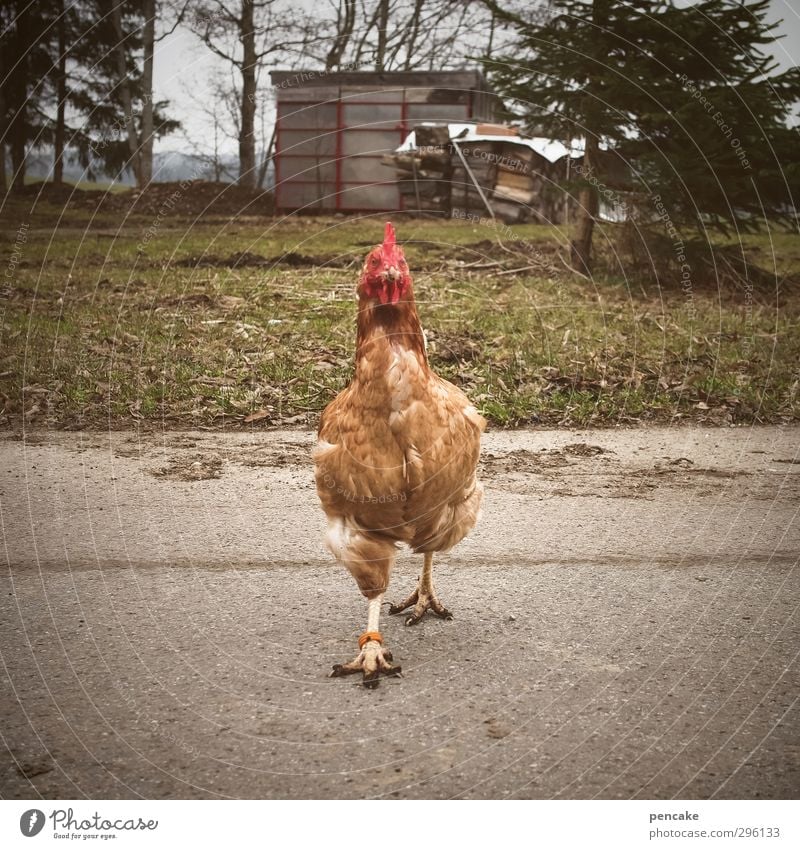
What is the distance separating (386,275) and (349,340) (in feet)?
15.2

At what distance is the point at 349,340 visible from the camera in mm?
7383

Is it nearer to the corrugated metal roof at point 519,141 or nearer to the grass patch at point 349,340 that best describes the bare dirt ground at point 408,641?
the grass patch at point 349,340

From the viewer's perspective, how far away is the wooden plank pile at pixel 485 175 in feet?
45.1

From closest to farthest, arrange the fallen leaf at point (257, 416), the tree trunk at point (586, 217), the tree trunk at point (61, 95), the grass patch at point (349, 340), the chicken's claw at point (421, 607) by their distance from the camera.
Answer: the chicken's claw at point (421, 607) → the fallen leaf at point (257, 416) → the grass patch at point (349, 340) → the tree trunk at point (586, 217) → the tree trunk at point (61, 95)

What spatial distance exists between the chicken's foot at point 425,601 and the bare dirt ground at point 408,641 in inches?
2.1

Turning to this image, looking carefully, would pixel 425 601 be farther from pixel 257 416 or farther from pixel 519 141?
pixel 519 141

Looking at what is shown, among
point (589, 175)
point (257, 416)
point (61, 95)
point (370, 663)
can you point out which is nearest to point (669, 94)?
point (589, 175)

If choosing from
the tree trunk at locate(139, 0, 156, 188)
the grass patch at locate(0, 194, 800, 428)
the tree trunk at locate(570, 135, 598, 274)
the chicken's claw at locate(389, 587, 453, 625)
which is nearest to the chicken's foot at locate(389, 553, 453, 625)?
the chicken's claw at locate(389, 587, 453, 625)

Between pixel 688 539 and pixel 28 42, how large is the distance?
1371 cm

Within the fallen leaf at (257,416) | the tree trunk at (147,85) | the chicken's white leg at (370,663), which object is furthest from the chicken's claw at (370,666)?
the tree trunk at (147,85)

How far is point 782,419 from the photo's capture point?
5.98 m

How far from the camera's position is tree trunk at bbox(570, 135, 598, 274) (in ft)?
29.9

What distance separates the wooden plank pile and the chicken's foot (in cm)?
1068

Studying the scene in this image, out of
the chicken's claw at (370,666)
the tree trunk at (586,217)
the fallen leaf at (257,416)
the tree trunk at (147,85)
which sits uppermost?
the tree trunk at (147,85)
